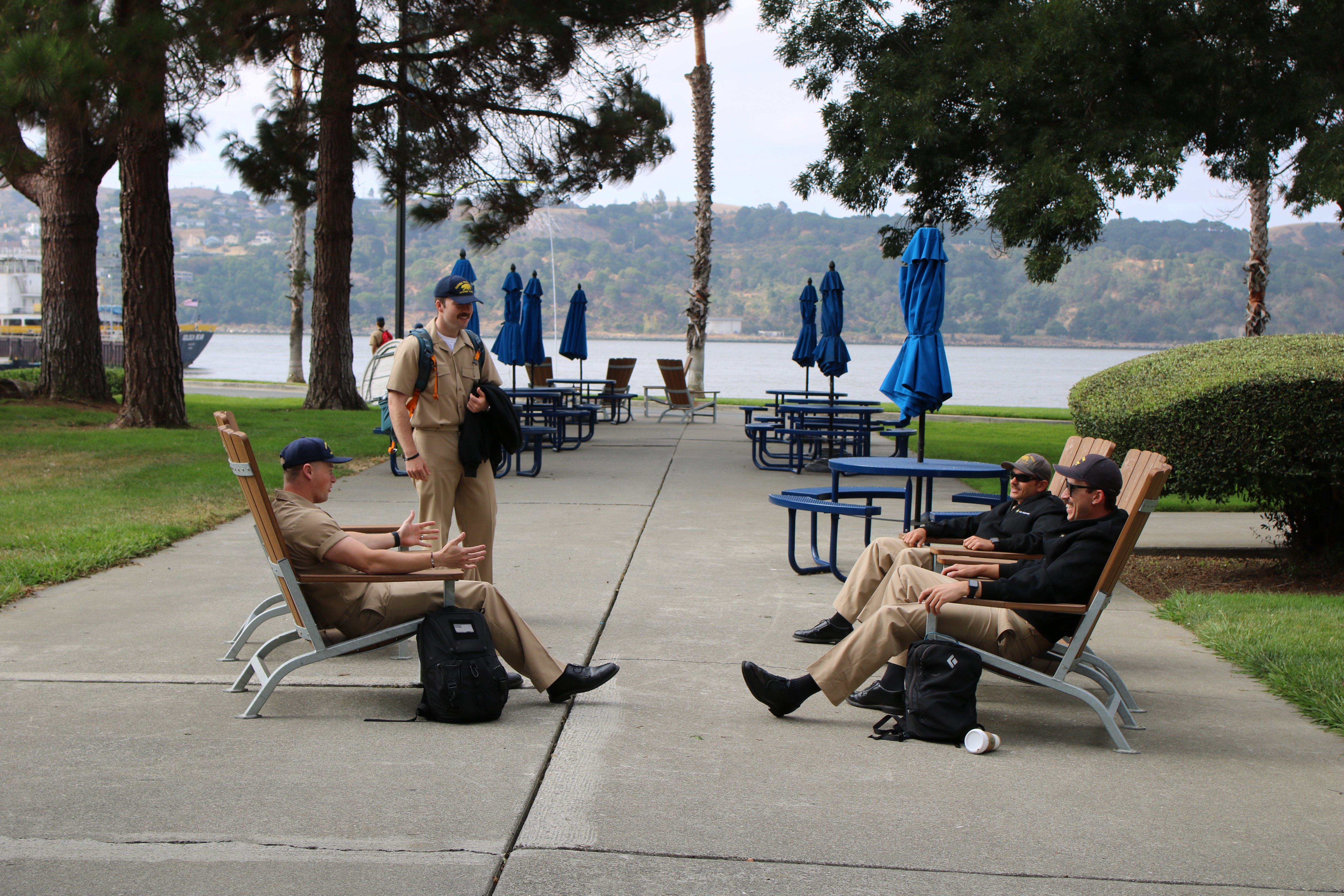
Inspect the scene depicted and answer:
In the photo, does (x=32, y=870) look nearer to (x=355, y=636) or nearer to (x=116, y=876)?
A: (x=116, y=876)

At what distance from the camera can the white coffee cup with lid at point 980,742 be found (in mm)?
4047

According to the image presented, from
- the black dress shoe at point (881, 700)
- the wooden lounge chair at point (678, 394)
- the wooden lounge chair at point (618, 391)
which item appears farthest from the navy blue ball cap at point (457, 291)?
the wooden lounge chair at point (678, 394)

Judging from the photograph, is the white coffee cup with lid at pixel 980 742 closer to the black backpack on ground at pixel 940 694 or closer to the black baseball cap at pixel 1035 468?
the black backpack on ground at pixel 940 694

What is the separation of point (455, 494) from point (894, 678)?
2.38 metres

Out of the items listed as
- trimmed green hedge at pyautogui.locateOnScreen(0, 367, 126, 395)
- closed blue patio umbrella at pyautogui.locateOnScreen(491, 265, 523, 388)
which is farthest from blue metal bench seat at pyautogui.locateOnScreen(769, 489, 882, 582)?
trimmed green hedge at pyautogui.locateOnScreen(0, 367, 126, 395)

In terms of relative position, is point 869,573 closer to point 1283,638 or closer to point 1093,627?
point 1093,627

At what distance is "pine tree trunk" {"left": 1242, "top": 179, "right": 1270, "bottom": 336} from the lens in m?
21.0

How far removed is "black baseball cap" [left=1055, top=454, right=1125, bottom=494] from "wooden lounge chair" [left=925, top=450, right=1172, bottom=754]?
0.30 ft

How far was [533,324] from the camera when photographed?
17.9m

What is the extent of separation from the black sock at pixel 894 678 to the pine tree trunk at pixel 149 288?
45.2 feet

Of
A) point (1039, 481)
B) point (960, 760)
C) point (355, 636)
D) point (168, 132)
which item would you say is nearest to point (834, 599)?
point (1039, 481)

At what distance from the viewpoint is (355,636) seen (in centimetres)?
453

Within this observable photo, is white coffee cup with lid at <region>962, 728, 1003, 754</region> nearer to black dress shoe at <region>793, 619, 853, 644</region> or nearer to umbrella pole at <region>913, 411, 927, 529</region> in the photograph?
black dress shoe at <region>793, 619, 853, 644</region>

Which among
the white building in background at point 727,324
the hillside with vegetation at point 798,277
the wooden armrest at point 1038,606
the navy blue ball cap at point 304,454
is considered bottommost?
the wooden armrest at point 1038,606
